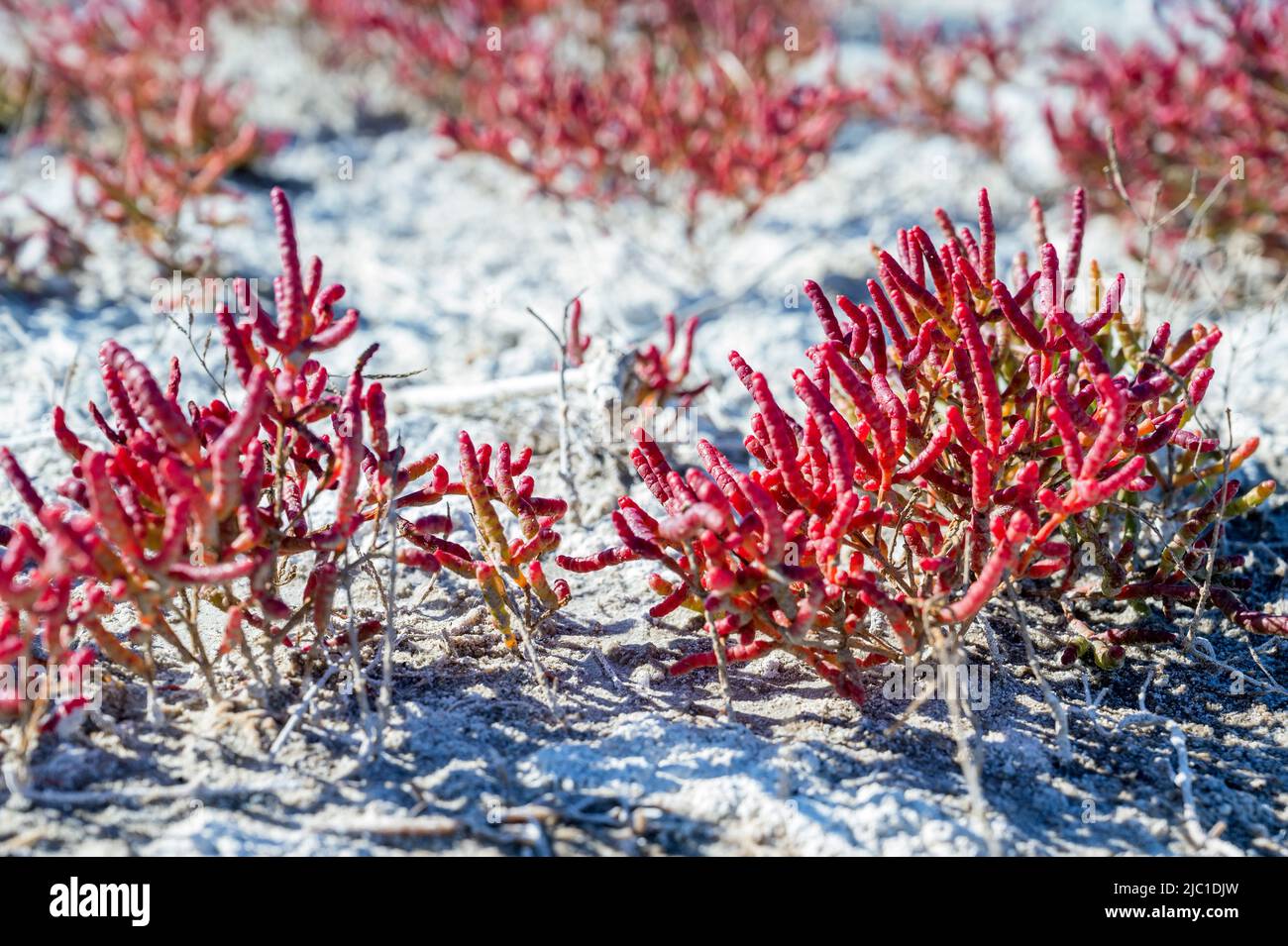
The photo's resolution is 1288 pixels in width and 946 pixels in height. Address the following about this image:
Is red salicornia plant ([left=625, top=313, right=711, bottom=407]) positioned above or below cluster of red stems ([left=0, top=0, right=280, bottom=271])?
Result: below

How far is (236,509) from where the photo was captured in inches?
73.6

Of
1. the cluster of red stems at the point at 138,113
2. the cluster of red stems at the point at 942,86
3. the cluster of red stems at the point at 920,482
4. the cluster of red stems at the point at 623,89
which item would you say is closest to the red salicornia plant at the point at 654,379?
the cluster of red stems at the point at 920,482

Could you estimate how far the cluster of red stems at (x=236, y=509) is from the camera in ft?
5.50

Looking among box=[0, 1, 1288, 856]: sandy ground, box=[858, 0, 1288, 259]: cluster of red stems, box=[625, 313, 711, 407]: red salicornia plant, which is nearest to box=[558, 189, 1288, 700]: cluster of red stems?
box=[0, 1, 1288, 856]: sandy ground

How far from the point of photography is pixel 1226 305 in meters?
3.90

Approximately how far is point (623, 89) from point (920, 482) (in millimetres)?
3544

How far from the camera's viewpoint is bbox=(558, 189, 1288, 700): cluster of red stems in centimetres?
188

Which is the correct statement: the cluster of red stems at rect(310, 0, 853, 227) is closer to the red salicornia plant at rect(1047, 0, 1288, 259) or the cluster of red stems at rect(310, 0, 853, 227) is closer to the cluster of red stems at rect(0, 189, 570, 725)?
the red salicornia plant at rect(1047, 0, 1288, 259)

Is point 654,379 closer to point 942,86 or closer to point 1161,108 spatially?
point 1161,108

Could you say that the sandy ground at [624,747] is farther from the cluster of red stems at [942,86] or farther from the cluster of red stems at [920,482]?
the cluster of red stems at [942,86]

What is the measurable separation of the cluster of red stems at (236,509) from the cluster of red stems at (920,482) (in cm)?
28

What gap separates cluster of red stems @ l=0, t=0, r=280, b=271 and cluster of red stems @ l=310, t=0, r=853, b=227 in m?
0.95

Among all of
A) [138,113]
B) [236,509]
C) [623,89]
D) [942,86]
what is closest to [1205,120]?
[942,86]
